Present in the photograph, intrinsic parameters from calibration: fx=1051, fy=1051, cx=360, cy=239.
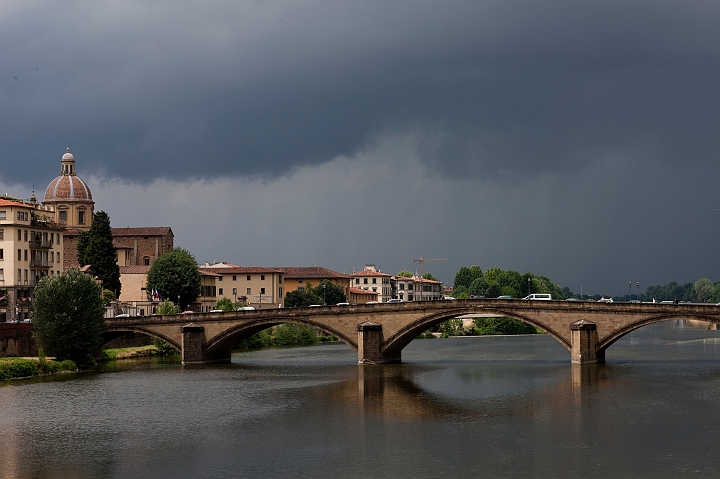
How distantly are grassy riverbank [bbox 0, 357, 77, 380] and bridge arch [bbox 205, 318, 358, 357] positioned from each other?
12.9 meters

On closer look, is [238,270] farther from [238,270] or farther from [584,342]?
[584,342]

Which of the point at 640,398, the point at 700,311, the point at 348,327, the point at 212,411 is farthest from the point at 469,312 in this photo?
the point at 212,411

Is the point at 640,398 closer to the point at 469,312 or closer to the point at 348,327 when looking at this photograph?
the point at 469,312

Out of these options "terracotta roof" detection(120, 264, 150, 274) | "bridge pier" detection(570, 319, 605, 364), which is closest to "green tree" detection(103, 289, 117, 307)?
"terracotta roof" detection(120, 264, 150, 274)

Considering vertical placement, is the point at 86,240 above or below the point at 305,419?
above

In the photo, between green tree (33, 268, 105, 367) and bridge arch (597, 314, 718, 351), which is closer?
bridge arch (597, 314, 718, 351)

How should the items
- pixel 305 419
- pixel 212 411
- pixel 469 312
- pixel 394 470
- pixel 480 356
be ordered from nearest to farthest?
pixel 394 470
pixel 305 419
pixel 212 411
pixel 469 312
pixel 480 356

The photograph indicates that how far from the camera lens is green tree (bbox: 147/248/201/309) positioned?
420ft

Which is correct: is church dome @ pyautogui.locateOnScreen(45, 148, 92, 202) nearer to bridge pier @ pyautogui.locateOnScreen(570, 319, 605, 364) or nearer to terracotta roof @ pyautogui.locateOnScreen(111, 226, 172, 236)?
terracotta roof @ pyautogui.locateOnScreen(111, 226, 172, 236)

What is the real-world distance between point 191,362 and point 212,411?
32.7 m

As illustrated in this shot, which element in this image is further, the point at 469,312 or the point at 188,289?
the point at 188,289

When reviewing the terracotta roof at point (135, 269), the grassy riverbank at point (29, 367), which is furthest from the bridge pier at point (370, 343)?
the terracotta roof at point (135, 269)

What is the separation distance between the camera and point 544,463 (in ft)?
141

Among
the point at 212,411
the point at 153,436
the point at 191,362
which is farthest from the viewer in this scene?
the point at 191,362
